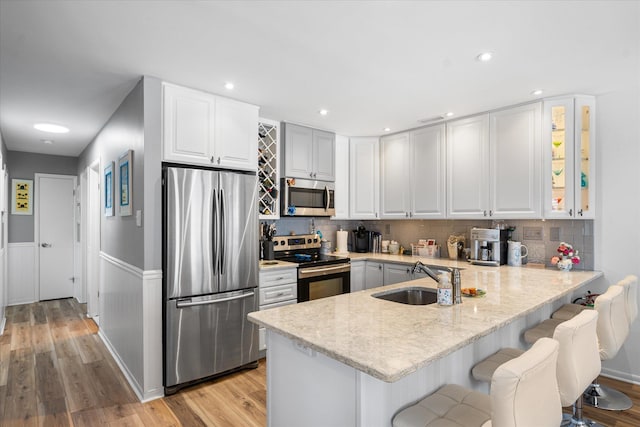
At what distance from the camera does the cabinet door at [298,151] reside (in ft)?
13.0

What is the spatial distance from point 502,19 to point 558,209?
1966mm

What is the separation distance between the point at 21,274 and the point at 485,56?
7108 mm

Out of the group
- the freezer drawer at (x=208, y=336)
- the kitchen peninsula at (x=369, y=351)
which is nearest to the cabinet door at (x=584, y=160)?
the kitchen peninsula at (x=369, y=351)

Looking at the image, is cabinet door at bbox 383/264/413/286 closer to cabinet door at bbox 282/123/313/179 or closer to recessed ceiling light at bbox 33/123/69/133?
cabinet door at bbox 282/123/313/179

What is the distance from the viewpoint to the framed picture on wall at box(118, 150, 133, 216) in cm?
292

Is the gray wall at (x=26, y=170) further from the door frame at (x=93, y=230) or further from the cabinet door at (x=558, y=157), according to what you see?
the cabinet door at (x=558, y=157)

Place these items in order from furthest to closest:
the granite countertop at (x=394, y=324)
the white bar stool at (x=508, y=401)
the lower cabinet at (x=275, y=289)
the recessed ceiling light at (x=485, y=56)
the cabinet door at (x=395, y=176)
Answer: the cabinet door at (x=395, y=176) → the lower cabinet at (x=275, y=289) → the recessed ceiling light at (x=485, y=56) → the granite countertop at (x=394, y=324) → the white bar stool at (x=508, y=401)

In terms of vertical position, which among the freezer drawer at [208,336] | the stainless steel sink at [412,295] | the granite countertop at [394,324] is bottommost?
the freezer drawer at [208,336]

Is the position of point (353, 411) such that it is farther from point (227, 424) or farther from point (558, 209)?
point (558, 209)

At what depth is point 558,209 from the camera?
10.2 feet

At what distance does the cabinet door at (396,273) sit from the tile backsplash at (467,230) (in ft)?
2.35

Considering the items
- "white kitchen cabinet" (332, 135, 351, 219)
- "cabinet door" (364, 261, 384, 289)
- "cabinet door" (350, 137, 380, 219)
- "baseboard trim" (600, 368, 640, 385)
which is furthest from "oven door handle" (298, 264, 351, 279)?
"baseboard trim" (600, 368, 640, 385)

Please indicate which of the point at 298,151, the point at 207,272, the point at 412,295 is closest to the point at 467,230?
the point at 412,295

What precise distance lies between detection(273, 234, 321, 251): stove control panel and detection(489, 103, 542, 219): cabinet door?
211 cm
